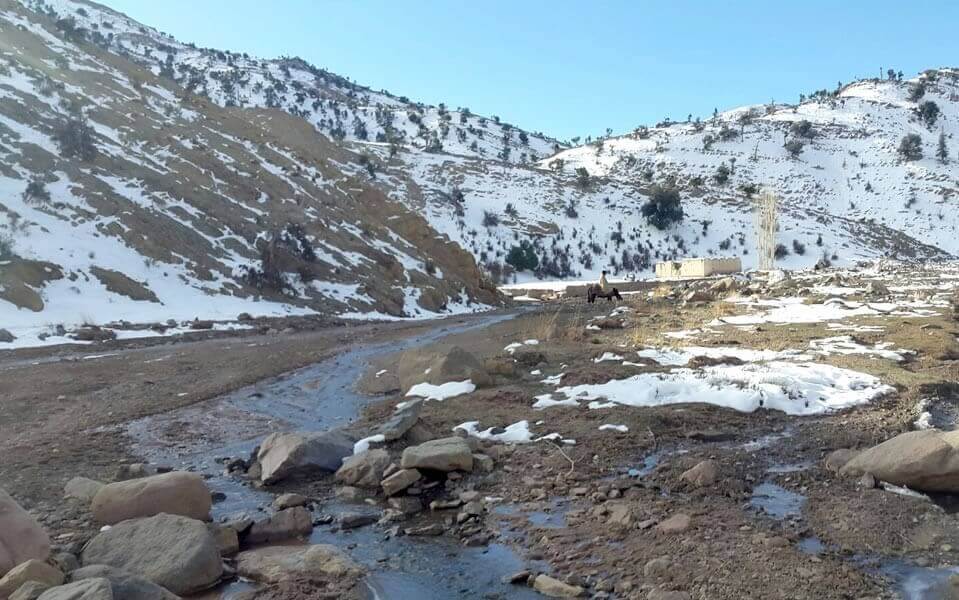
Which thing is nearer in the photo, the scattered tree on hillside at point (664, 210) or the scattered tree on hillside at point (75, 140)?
the scattered tree on hillside at point (75, 140)

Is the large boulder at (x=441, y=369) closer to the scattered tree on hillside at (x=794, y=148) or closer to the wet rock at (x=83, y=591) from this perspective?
the wet rock at (x=83, y=591)

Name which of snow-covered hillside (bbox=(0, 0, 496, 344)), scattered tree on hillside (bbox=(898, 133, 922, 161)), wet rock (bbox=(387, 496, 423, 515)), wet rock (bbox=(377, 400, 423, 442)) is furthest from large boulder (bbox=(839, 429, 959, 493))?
scattered tree on hillside (bbox=(898, 133, 922, 161))

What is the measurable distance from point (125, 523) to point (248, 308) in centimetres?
2068

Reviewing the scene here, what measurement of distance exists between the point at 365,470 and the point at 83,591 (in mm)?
3794

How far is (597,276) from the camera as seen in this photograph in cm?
6266

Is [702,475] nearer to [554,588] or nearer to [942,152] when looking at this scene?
[554,588]

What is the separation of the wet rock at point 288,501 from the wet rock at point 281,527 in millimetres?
397

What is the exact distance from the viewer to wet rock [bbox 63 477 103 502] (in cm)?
707

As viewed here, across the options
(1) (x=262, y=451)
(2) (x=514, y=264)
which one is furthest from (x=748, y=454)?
(2) (x=514, y=264)

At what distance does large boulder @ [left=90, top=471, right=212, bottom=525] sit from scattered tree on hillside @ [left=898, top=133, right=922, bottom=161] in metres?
107

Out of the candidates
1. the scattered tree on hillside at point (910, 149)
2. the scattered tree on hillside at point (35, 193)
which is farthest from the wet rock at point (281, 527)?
the scattered tree on hillside at point (910, 149)

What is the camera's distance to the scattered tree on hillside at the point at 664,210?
73438 mm

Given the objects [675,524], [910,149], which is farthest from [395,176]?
[910,149]

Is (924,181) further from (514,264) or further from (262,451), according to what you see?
(262,451)
